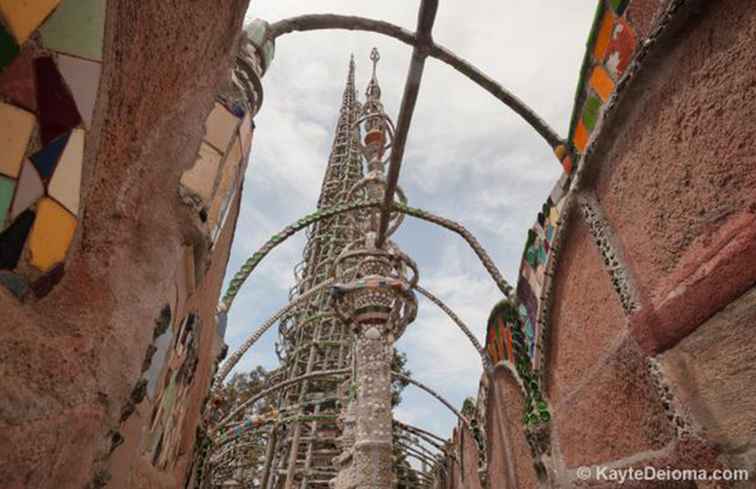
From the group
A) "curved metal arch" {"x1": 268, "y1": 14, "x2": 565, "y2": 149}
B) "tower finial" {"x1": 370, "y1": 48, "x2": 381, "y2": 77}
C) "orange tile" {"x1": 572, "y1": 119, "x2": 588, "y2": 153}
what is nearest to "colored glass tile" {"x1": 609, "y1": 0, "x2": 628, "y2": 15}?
"orange tile" {"x1": 572, "y1": 119, "x2": 588, "y2": 153}

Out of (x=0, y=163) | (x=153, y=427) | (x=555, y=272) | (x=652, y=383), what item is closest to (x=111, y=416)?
(x=0, y=163)

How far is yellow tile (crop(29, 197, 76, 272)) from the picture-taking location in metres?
0.76

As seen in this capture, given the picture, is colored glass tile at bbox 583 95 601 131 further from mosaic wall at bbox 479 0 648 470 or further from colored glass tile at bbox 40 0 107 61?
Result: colored glass tile at bbox 40 0 107 61

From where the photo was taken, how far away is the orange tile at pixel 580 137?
220 centimetres

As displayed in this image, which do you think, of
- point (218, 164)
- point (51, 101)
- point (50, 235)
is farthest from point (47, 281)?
point (218, 164)

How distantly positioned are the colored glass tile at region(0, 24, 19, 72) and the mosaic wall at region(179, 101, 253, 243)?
57 cm

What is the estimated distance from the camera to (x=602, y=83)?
202cm

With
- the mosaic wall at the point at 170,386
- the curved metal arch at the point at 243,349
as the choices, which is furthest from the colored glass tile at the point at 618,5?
the curved metal arch at the point at 243,349

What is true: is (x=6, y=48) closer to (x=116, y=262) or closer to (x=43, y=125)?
(x=43, y=125)

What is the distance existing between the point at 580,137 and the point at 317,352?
15.9m

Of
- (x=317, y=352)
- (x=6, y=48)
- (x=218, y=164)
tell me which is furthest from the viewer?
(x=317, y=352)

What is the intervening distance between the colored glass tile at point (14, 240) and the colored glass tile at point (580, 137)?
2.10m

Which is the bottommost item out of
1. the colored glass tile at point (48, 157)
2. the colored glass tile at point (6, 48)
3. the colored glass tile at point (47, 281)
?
the colored glass tile at point (47, 281)

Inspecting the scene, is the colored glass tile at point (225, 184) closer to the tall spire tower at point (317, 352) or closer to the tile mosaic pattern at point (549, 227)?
the tile mosaic pattern at point (549, 227)
